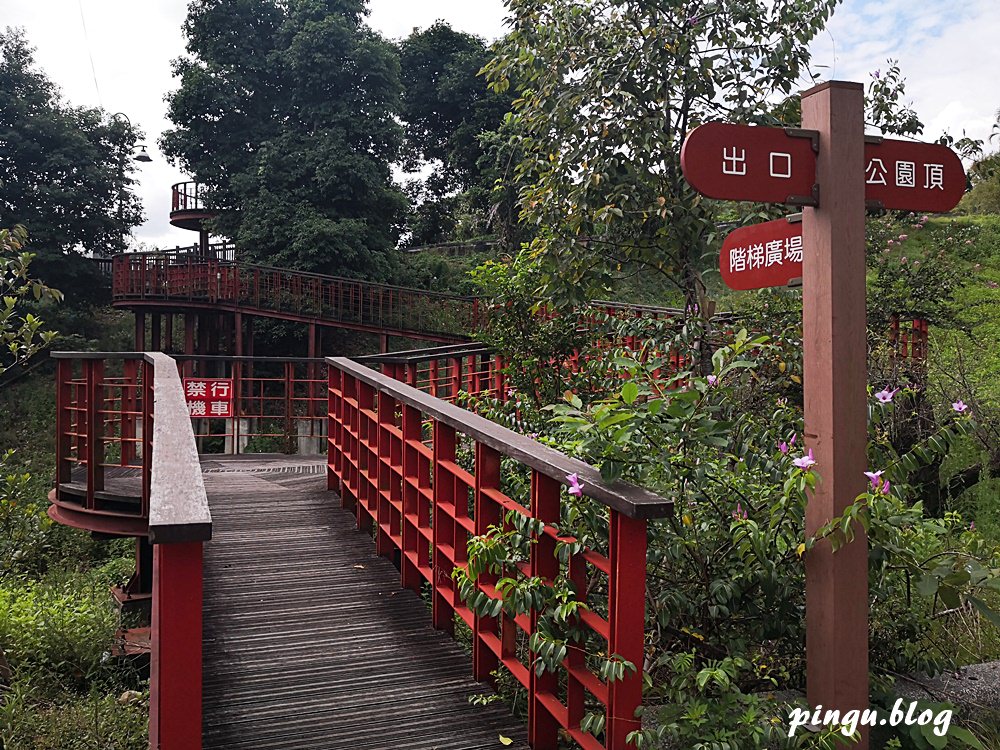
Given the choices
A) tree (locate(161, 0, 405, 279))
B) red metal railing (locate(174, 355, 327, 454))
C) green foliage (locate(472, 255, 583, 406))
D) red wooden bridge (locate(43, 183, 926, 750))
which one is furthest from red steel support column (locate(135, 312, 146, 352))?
green foliage (locate(472, 255, 583, 406))

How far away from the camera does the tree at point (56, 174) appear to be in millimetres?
20875

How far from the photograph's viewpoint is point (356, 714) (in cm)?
306

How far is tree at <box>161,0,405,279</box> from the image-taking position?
63.4 feet

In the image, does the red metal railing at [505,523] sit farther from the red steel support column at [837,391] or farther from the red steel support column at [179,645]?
the red steel support column at [179,645]

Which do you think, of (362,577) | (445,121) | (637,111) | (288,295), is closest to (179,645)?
(362,577)

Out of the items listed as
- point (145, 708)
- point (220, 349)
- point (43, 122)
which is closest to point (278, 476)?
point (145, 708)

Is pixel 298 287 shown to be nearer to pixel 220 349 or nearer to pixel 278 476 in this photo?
pixel 220 349

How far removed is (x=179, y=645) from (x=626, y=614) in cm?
113

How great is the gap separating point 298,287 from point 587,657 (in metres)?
15.7

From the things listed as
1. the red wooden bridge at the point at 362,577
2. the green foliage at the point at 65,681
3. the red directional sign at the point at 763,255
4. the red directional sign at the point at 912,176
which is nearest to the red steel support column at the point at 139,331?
the red wooden bridge at the point at 362,577

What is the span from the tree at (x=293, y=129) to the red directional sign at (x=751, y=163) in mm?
16679

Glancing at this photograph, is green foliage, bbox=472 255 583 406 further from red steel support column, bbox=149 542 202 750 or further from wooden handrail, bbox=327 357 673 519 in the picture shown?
red steel support column, bbox=149 542 202 750

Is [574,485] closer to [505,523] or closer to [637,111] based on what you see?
[505,523]

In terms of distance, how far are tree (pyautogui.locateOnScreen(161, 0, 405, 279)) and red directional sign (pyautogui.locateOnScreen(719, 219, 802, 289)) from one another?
640 inches
